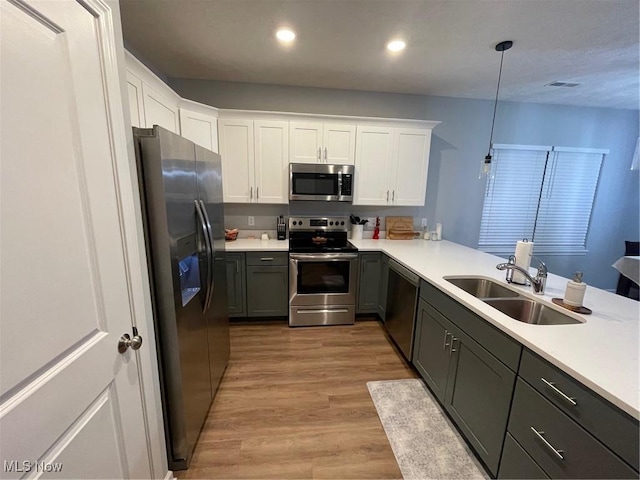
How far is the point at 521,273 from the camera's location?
180cm

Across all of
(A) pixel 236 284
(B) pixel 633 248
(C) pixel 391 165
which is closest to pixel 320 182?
(C) pixel 391 165

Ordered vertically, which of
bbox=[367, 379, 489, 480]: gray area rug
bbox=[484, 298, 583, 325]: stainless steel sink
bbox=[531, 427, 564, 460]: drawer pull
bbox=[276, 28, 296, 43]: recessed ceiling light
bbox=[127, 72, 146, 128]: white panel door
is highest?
bbox=[276, 28, 296, 43]: recessed ceiling light

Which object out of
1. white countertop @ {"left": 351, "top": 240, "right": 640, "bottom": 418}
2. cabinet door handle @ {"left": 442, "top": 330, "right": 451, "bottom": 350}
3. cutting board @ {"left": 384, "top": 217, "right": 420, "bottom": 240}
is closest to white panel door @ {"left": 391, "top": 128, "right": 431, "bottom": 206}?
cutting board @ {"left": 384, "top": 217, "right": 420, "bottom": 240}

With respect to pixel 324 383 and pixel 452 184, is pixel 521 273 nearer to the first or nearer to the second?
pixel 324 383

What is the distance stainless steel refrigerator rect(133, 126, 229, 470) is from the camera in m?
1.17

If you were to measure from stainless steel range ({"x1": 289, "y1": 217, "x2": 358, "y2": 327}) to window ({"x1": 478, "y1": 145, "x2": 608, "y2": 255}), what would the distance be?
2.23 meters

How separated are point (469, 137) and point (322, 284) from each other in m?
2.75

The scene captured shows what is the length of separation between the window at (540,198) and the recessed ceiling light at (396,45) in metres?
2.21

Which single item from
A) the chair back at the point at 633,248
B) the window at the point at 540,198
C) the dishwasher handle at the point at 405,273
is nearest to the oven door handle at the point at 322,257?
the dishwasher handle at the point at 405,273

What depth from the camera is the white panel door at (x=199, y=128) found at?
255 centimetres

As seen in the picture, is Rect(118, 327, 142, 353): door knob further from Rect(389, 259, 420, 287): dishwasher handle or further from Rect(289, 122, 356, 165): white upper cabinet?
Rect(289, 122, 356, 165): white upper cabinet

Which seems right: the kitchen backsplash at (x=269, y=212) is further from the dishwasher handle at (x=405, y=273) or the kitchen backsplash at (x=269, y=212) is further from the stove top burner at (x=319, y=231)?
the dishwasher handle at (x=405, y=273)

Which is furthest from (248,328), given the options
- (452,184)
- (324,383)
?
(452,184)

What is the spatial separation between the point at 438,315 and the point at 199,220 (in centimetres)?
173
